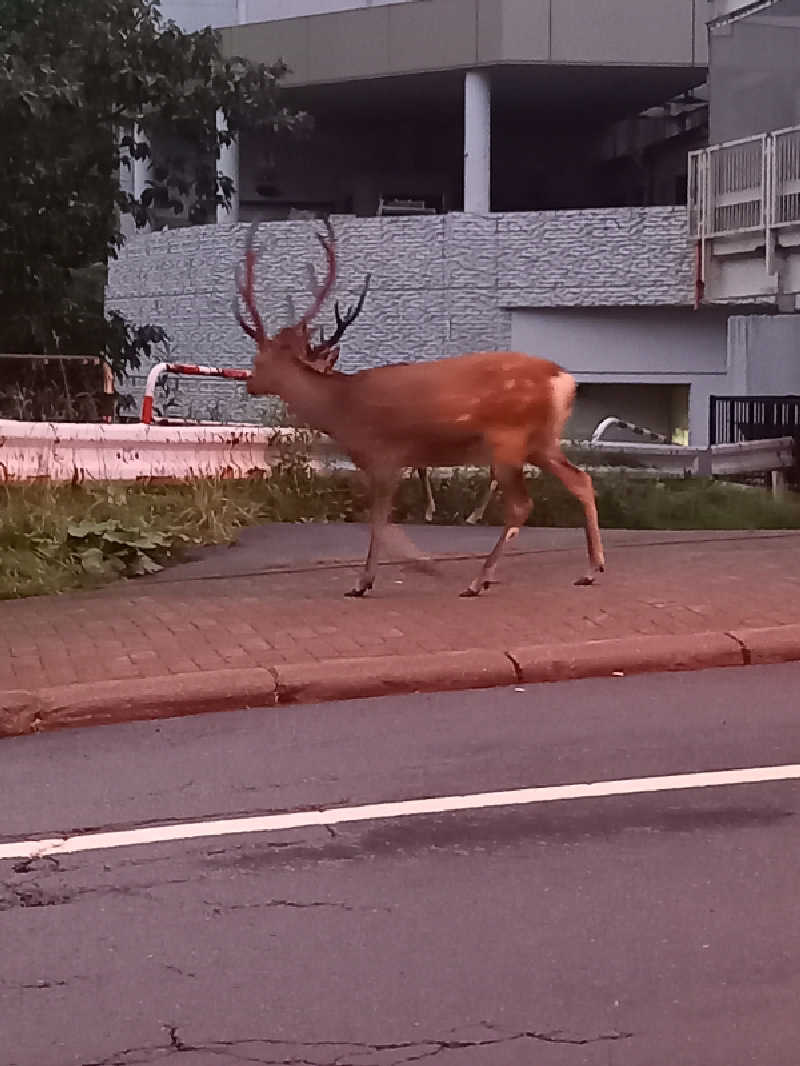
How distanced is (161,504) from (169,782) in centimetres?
688

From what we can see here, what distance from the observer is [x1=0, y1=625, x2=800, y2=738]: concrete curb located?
22.1 ft

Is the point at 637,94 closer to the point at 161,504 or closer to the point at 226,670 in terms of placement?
the point at 161,504

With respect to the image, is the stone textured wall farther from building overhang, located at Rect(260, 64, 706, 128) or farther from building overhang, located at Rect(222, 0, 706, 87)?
building overhang, located at Rect(260, 64, 706, 128)

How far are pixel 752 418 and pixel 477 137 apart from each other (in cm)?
1052

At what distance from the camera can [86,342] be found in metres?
18.8

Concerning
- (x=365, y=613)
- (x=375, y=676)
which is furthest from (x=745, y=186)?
(x=375, y=676)

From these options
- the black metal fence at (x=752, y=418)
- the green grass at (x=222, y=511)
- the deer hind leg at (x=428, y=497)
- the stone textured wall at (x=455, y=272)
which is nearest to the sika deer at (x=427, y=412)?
the green grass at (x=222, y=511)

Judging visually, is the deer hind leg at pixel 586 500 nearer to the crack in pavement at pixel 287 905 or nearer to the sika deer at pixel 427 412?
the sika deer at pixel 427 412

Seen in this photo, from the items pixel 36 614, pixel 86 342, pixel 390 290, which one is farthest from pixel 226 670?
pixel 390 290

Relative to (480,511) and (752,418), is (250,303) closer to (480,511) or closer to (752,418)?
(480,511)

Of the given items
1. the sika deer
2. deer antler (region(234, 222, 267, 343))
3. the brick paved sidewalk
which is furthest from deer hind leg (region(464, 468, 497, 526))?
deer antler (region(234, 222, 267, 343))

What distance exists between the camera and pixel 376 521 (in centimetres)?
912

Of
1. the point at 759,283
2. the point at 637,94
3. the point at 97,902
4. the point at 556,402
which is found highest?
the point at 637,94

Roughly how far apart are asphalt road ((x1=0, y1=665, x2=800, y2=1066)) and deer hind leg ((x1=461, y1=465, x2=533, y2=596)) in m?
2.55
